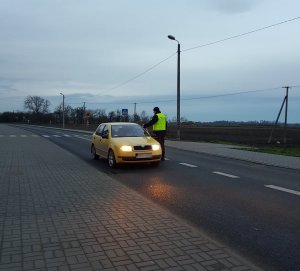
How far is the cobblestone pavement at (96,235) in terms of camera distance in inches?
178

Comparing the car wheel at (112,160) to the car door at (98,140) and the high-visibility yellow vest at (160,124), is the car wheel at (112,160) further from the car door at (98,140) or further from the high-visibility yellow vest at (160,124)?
the high-visibility yellow vest at (160,124)

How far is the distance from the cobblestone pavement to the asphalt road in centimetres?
35

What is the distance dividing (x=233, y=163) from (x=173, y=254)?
10.3 metres

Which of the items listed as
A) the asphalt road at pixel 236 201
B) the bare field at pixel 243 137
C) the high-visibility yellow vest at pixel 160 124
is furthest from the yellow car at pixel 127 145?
the bare field at pixel 243 137

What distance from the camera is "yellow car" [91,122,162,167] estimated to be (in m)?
13.1

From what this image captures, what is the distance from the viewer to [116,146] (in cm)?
1328

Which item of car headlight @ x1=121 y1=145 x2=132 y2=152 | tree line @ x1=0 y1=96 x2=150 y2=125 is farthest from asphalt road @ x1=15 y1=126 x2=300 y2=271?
tree line @ x1=0 y1=96 x2=150 y2=125

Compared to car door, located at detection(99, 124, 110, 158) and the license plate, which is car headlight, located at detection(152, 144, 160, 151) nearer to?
the license plate

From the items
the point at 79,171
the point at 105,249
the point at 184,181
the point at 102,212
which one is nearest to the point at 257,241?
the point at 105,249

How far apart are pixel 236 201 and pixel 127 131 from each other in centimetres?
736

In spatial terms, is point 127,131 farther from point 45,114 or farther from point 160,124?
point 45,114

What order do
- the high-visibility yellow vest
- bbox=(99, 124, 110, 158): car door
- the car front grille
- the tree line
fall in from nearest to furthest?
the car front grille, bbox=(99, 124, 110, 158): car door, the high-visibility yellow vest, the tree line

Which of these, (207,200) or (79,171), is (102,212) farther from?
(79,171)

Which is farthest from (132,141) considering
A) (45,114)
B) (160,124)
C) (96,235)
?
(45,114)
